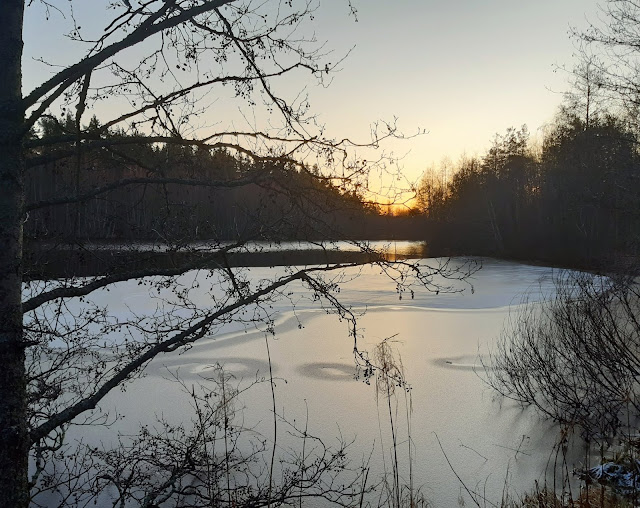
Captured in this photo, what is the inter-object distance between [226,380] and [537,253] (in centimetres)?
2678

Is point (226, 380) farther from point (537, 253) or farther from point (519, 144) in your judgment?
point (519, 144)

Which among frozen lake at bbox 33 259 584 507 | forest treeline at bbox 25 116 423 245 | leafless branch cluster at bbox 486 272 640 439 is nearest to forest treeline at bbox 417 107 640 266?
frozen lake at bbox 33 259 584 507

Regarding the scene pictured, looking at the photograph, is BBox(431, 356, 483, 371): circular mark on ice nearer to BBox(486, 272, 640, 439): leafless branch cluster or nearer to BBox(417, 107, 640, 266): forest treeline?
BBox(486, 272, 640, 439): leafless branch cluster

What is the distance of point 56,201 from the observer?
2.43 meters

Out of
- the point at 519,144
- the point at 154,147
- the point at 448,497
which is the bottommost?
the point at 448,497

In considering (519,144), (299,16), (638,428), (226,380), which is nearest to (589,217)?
(519,144)

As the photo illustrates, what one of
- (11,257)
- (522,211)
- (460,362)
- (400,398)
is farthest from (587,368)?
(522,211)

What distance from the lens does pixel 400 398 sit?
7.75m

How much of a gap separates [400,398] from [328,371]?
154 centimetres

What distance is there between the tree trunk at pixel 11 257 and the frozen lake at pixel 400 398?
1421 mm

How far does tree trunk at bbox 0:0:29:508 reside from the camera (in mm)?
2012

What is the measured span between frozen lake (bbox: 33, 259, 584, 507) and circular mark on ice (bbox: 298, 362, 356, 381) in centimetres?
2

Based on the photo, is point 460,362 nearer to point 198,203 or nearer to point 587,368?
point 587,368

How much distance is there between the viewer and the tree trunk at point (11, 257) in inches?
79.2
